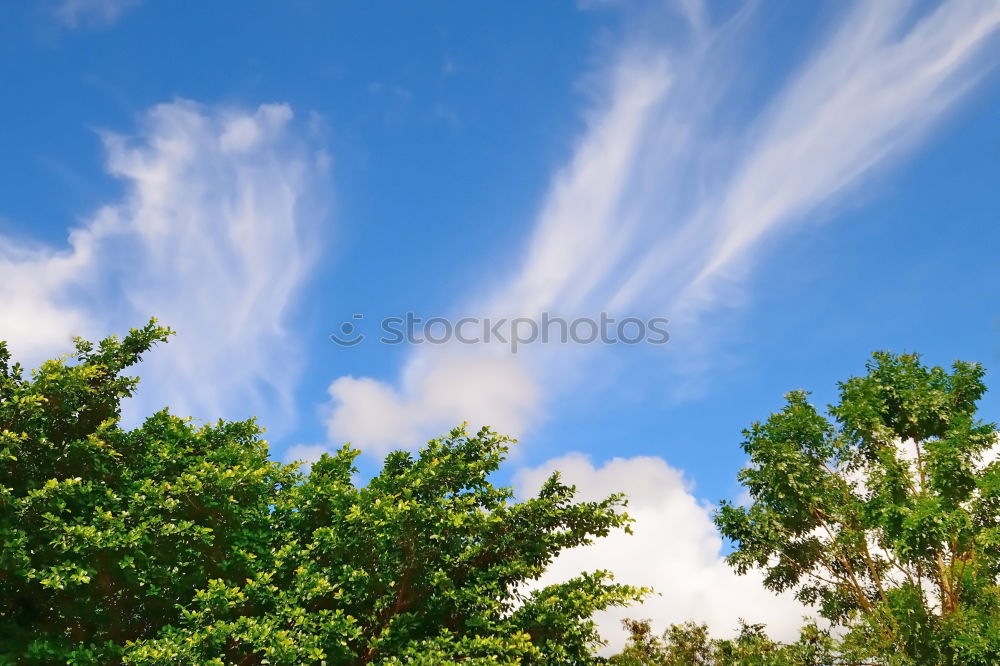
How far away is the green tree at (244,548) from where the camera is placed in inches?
601

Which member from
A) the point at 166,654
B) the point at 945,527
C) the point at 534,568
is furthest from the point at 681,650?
the point at 166,654

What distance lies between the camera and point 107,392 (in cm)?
1731

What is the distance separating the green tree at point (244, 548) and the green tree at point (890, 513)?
11079 millimetres

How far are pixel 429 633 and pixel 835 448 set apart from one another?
61.0 ft

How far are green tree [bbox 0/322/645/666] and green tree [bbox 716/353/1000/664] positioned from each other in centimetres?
1108

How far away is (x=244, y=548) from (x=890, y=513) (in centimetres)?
1926

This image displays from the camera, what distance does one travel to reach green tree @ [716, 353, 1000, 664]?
23.4m

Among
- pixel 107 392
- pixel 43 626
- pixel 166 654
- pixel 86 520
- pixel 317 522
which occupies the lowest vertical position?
pixel 166 654

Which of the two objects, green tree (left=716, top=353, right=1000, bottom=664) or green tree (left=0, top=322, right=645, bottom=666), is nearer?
green tree (left=0, top=322, right=645, bottom=666)

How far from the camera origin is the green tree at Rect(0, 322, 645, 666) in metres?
15.3

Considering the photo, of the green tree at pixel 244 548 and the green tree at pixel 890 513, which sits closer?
the green tree at pixel 244 548

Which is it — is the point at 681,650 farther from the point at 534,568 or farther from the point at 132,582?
the point at 132,582

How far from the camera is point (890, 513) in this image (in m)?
24.4

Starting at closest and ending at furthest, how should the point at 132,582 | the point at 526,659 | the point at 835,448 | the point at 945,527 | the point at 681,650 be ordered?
the point at 132,582 → the point at 526,659 → the point at 945,527 → the point at 835,448 → the point at 681,650
